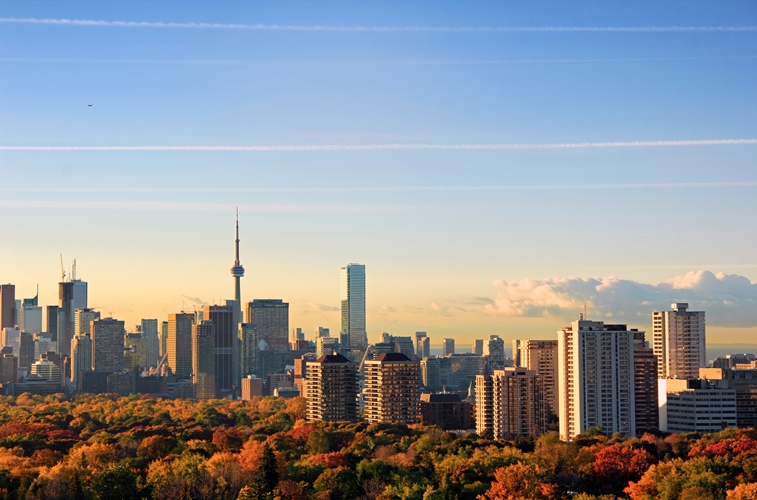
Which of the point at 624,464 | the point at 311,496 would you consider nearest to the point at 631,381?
the point at 624,464

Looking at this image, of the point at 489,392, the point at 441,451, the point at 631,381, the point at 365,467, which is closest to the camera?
the point at 365,467

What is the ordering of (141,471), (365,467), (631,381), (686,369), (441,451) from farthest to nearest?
(686,369) → (631,381) → (441,451) → (141,471) → (365,467)

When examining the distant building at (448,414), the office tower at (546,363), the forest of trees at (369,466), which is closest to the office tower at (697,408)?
the forest of trees at (369,466)

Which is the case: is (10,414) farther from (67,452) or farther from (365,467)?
(365,467)

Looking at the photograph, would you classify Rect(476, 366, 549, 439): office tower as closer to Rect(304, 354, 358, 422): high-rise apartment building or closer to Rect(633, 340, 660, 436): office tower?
Rect(633, 340, 660, 436): office tower

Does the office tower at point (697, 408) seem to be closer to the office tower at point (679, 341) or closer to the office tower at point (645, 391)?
the office tower at point (645, 391)
